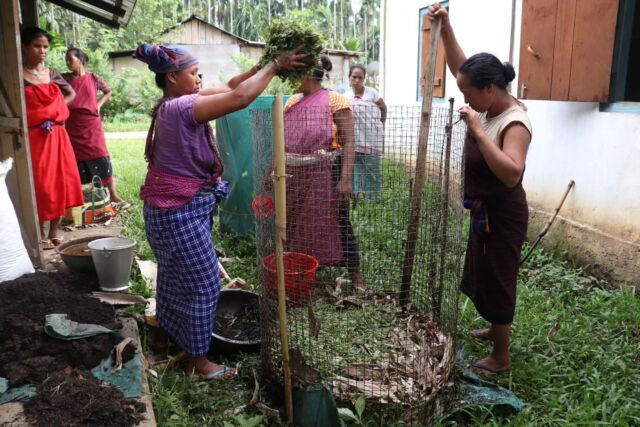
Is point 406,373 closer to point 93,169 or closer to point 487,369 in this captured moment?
point 487,369

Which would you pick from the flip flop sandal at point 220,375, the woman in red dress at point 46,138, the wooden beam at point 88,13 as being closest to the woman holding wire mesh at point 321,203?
the flip flop sandal at point 220,375

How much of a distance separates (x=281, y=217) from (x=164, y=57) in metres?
1.04

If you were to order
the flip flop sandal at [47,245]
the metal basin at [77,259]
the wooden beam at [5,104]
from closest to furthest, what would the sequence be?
the wooden beam at [5,104] < the metal basin at [77,259] < the flip flop sandal at [47,245]

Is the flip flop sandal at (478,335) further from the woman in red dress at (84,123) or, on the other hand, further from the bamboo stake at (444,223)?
the woman in red dress at (84,123)

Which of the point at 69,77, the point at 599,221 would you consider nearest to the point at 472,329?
the point at 599,221

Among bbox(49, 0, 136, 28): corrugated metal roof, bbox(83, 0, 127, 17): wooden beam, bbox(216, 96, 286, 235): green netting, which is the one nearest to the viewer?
bbox(216, 96, 286, 235): green netting

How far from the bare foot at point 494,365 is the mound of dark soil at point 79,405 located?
191 centimetres

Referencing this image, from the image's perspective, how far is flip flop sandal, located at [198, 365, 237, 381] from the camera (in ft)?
10.2

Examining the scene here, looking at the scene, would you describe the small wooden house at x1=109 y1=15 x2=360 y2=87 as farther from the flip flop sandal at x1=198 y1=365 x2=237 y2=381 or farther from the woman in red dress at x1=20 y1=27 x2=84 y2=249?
the flip flop sandal at x1=198 y1=365 x2=237 y2=381

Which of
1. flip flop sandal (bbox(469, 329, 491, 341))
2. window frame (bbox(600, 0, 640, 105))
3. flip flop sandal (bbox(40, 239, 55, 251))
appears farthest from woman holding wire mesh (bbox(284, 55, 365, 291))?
flip flop sandal (bbox(40, 239, 55, 251))

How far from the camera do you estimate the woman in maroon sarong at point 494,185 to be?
2.71 meters

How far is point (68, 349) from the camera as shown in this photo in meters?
2.57

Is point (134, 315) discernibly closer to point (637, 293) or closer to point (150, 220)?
point (150, 220)

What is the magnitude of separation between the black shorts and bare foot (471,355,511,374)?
16.1 ft
